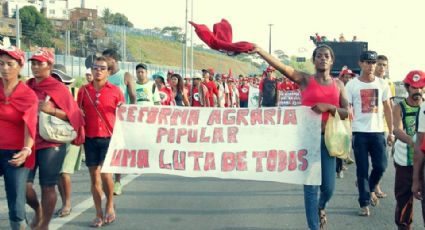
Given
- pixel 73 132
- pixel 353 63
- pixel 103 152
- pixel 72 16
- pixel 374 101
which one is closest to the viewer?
pixel 73 132

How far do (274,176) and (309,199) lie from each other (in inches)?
17.7

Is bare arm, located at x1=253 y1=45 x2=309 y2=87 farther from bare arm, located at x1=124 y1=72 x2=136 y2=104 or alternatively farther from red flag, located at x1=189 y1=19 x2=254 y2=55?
bare arm, located at x1=124 y1=72 x2=136 y2=104

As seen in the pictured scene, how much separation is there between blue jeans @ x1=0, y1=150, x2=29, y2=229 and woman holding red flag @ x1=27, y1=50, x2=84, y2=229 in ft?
1.78

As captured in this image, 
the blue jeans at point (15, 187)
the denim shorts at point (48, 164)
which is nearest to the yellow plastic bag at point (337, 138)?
the denim shorts at point (48, 164)

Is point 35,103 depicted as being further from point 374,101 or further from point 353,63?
point 353,63

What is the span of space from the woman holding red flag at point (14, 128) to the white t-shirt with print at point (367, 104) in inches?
157

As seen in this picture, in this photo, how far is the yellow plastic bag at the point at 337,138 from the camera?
19.7 ft

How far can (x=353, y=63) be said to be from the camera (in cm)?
2189

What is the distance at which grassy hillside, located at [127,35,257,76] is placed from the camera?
96619mm

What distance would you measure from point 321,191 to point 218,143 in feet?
3.71

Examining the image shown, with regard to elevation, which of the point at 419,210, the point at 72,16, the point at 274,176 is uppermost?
the point at 72,16

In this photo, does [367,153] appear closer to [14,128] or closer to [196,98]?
[14,128]

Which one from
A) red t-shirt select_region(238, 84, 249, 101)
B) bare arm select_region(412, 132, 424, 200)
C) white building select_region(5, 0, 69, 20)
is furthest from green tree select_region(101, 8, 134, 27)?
bare arm select_region(412, 132, 424, 200)

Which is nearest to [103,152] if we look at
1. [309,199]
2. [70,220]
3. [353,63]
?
[70,220]
